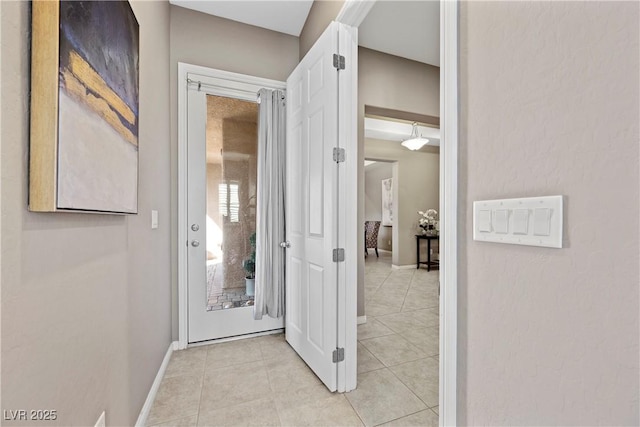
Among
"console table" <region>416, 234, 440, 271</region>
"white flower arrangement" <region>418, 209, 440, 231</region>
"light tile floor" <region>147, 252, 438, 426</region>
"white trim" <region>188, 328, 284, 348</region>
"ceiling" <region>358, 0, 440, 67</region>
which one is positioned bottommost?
"light tile floor" <region>147, 252, 438, 426</region>

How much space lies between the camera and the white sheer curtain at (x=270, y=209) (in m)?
2.44

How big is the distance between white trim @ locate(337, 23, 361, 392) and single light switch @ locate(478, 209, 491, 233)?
3.13ft

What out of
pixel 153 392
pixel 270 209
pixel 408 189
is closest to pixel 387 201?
pixel 408 189

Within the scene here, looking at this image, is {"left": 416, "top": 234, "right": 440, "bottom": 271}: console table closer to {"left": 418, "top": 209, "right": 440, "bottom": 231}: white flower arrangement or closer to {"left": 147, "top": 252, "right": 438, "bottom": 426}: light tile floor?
{"left": 418, "top": 209, "right": 440, "bottom": 231}: white flower arrangement

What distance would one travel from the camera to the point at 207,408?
1631 mm

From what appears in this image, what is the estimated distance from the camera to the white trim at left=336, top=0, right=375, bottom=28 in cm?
157

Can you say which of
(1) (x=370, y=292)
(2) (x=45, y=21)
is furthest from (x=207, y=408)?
(1) (x=370, y=292)

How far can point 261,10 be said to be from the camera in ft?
7.87

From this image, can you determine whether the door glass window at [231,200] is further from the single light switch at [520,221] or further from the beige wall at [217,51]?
the single light switch at [520,221]

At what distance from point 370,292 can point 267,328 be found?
201 cm

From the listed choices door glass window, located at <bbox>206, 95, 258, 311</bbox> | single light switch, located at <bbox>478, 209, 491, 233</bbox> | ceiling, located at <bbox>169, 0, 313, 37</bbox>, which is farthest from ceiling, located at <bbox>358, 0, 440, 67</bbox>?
single light switch, located at <bbox>478, 209, 491, 233</bbox>

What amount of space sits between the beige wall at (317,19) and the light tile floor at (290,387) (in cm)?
250

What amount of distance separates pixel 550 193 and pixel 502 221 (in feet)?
0.42

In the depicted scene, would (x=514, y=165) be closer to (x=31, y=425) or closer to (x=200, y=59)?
(x=31, y=425)
